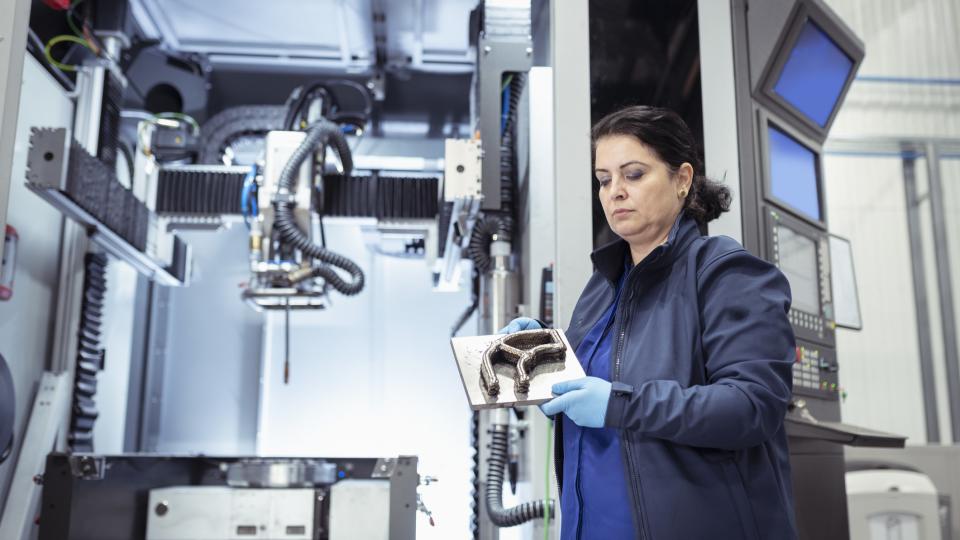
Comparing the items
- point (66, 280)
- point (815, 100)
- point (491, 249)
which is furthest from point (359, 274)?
point (815, 100)

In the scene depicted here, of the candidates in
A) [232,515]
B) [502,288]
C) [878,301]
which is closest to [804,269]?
[502,288]

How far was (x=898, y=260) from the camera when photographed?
4113 mm

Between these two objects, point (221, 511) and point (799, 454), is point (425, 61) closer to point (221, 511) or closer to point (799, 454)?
point (221, 511)

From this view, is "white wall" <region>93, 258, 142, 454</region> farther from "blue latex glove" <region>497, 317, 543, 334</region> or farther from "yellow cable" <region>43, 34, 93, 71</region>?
"blue latex glove" <region>497, 317, 543, 334</region>

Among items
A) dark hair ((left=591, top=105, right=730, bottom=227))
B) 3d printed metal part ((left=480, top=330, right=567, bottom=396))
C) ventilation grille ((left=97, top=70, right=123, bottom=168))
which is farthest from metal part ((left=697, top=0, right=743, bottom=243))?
ventilation grille ((left=97, top=70, right=123, bottom=168))

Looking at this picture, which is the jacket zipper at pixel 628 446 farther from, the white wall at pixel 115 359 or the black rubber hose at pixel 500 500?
the white wall at pixel 115 359

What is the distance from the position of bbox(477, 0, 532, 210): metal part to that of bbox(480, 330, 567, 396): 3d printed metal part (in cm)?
140

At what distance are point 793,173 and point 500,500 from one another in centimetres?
123

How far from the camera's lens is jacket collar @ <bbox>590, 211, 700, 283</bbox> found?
4.05 feet

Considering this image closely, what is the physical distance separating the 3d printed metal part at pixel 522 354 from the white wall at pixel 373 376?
10.5 feet

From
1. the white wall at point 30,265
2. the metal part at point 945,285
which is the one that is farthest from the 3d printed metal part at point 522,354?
the metal part at point 945,285

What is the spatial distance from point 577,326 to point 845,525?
1256 millimetres

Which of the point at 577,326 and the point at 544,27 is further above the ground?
the point at 544,27

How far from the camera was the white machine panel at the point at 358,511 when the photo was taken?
2684mm
